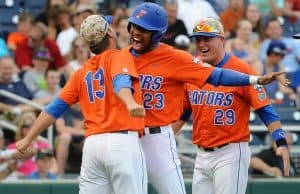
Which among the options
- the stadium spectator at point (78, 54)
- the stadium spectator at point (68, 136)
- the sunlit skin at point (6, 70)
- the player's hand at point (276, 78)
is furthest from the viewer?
the stadium spectator at point (78, 54)

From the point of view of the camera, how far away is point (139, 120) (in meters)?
6.52

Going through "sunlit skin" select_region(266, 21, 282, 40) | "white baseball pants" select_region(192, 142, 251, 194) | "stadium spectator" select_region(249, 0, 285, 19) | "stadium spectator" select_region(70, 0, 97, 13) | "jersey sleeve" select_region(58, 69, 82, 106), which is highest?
"stadium spectator" select_region(70, 0, 97, 13)

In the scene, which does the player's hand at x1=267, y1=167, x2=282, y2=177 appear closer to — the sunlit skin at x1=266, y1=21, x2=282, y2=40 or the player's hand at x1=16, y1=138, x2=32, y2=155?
the sunlit skin at x1=266, y1=21, x2=282, y2=40

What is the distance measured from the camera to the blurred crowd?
998 cm

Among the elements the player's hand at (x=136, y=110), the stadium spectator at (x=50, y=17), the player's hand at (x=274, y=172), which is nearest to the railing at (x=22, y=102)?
the stadium spectator at (x=50, y=17)

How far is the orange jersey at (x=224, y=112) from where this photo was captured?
24.1 ft

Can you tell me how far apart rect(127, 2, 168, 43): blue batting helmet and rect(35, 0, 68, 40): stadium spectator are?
5221 mm

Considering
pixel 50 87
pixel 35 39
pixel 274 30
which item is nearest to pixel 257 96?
pixel 50 87

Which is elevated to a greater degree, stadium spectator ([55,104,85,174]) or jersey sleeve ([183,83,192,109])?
jersey sleeve ([183,83,192,109])

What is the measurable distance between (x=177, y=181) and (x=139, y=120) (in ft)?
1.92

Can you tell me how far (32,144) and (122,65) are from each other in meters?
3.59

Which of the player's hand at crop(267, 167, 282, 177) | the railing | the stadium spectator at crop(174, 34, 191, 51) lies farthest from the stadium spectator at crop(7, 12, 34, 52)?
the player's hand at crop(267, 167, 282, 177)

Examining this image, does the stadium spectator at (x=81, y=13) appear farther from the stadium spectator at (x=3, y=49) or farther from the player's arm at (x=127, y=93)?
the player's arm at (x=127, y=93)

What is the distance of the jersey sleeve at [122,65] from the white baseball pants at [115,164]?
381 mm
